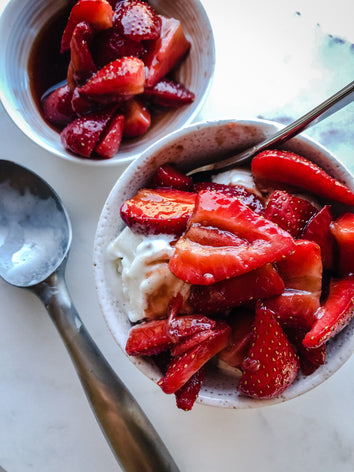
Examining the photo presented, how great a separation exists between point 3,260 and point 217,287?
1.92 feet

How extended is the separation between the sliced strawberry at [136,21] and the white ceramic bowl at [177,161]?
353 mm

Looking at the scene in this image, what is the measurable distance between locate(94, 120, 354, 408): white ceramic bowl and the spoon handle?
0.20 metres

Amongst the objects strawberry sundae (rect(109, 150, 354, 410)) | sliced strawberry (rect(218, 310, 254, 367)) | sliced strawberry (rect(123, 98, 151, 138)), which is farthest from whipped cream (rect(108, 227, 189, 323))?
sliced strawberry (rect(123, 98, 151, 138))

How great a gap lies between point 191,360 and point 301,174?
1.29ft

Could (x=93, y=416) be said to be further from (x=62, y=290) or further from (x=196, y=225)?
(x=196, y=225)

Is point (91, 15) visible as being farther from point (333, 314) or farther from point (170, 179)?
point (333, 314)

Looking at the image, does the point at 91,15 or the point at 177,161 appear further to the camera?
the point at 91,15

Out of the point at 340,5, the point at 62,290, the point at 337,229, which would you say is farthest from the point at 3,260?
the point at 340,5

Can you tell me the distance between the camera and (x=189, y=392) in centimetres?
93

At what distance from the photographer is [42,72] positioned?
4.33 ft

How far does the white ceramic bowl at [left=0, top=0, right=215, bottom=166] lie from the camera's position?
3.98 ft

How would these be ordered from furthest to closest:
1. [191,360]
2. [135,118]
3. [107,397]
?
[135,118] → [107,397] → [191,360]

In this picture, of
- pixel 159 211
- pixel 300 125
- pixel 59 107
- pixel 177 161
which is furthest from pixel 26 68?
pixel 300 125

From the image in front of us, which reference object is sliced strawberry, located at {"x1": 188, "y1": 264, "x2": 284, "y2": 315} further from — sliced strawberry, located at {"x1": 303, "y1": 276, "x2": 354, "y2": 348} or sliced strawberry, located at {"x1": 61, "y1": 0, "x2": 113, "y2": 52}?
sliced strawberry, located at {"x1": 61, "y1": 0, "x2": 113, "y2": 52}
